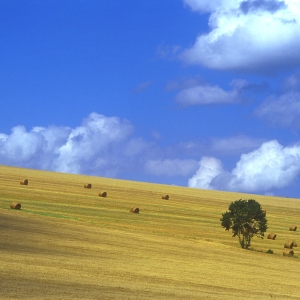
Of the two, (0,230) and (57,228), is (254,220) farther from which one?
(0,230)

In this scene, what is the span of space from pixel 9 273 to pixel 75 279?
2.16 metres

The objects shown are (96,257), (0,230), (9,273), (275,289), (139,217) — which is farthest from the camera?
(139,217)

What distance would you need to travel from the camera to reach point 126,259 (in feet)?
104

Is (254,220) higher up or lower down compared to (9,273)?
higher up

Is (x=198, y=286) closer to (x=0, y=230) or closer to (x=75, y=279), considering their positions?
(x=75, y=279)

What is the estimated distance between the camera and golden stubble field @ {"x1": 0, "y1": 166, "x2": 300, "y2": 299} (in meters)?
22.2

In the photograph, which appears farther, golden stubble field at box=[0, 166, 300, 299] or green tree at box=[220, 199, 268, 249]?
green tree at box=[220, 199, 268, 249]

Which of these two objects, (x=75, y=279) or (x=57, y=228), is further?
(x=57, y=228)

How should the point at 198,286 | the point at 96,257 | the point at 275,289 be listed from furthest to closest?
the point at 96,257 < the point at 275,289 < the point at 198,286

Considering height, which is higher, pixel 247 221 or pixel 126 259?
pixel 247 221

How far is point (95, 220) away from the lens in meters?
50.7

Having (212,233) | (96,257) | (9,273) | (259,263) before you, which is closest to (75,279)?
(9,273)

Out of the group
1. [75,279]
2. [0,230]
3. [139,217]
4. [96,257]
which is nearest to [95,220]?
[139,217]

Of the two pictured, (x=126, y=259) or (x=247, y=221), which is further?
(x=247, y=221)
